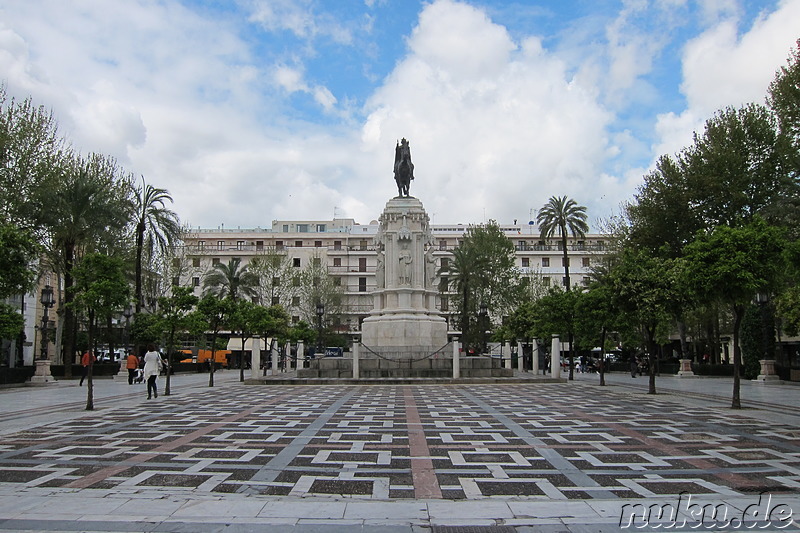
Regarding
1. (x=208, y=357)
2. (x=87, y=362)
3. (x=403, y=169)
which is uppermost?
(x=403, y=169)

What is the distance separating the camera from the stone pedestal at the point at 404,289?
2845 centimetres

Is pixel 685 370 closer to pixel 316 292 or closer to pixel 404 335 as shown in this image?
pixel 404 335

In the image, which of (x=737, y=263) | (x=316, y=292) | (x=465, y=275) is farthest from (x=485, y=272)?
(x=737, y=263)

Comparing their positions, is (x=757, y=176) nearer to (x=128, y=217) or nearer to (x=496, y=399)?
(x=496, y=399)

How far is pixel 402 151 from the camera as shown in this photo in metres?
32.0

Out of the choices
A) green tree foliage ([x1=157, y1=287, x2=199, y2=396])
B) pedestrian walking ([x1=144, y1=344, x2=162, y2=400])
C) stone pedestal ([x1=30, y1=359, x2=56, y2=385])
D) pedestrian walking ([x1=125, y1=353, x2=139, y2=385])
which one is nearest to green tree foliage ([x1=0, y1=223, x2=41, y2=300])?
pedestrian walking ([x1=144, y1=344, x2=162, y2=400])

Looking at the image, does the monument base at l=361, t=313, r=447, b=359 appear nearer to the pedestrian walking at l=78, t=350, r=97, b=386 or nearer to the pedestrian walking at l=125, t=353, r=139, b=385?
the pedestrian walking at l=125, t=353, r=139, b=385

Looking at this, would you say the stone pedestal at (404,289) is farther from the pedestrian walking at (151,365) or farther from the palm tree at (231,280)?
the palm tree at (231,280)

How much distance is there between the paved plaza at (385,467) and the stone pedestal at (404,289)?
41.8 ft

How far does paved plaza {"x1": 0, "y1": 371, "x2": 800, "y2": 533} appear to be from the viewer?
599 centimetres

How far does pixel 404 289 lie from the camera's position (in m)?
28.8

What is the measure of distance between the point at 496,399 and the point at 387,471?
1096cm

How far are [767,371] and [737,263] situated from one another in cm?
1775

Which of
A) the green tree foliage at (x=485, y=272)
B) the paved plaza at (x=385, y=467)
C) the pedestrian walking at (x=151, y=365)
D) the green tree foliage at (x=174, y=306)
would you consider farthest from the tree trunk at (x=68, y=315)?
the green tree foliage at (x=485, y=272)
